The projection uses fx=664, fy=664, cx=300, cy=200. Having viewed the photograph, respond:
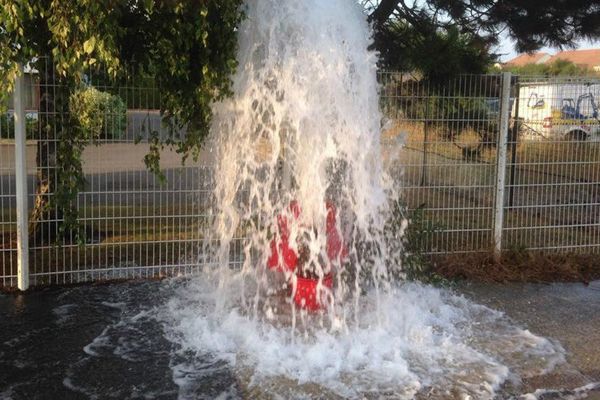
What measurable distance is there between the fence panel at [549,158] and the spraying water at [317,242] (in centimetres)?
184

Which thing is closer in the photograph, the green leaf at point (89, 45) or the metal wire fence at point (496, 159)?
the green leaf at point (89, 45)

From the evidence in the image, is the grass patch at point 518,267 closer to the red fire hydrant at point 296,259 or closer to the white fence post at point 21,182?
the red fire hydrant at point 296,259

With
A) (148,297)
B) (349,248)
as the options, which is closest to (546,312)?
(349,248)

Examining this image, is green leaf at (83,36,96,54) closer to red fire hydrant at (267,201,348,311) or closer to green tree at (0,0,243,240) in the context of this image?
green tree at (0,0,243,240)

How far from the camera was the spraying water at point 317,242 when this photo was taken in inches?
182

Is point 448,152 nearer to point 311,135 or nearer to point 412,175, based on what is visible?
point 412,175

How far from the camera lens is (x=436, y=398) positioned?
404cm

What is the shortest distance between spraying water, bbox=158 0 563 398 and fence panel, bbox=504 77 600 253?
1.84 m

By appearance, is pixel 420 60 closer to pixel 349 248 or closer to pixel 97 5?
pixel 349 248

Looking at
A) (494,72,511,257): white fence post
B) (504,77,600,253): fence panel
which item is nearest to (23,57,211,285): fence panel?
(494,72,511,257): white fence post

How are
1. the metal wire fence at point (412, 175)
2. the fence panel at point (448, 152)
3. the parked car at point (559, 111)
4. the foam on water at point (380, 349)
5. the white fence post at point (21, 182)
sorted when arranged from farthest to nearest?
1. the parked car at point (559, 111)
2. the fence panel at point (448, 152)
3. the metal wire fence at point (412, 175)
4. the white fence post at point (21, 182)
5. the foam on water at point (380, 349)

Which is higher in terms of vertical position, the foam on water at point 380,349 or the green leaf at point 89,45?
the green leaf at point 89,45

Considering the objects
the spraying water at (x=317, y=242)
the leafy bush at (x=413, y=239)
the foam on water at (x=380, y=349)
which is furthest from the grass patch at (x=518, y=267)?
the foam on water at (x=380, y=349)

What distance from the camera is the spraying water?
182 inches
